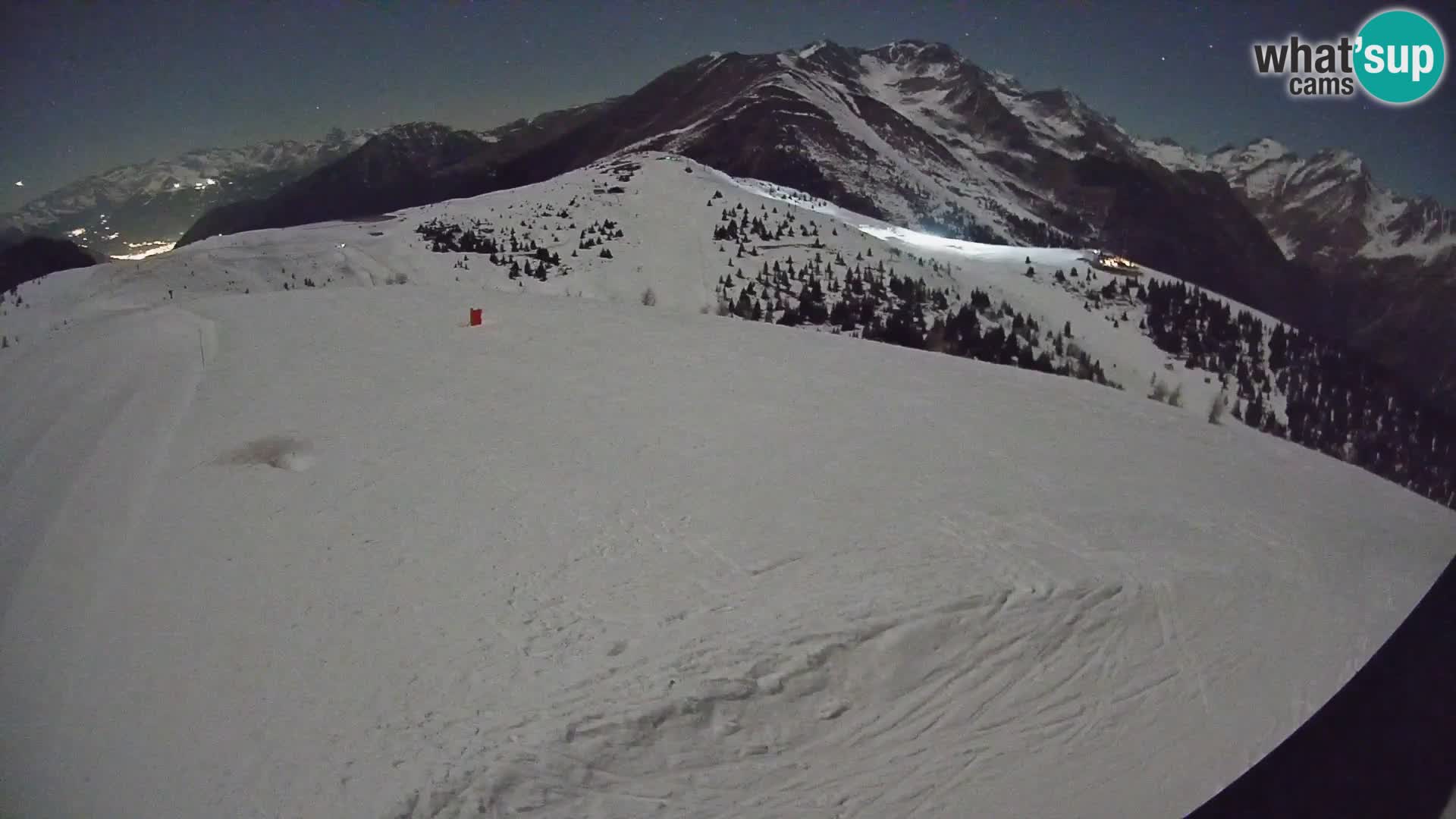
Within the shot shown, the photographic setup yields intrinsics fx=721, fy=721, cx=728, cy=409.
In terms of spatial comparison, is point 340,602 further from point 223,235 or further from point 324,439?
point 223,235

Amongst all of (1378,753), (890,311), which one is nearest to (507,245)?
(890,311)

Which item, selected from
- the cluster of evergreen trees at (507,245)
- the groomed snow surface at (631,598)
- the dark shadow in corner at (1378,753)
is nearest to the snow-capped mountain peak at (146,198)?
the groomed snow surface at (631,598)

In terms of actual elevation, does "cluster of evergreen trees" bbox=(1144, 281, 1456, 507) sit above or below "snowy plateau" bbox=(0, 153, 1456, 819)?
above

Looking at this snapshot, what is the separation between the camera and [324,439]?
20.2 feet

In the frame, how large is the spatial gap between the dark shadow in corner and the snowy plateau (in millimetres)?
844

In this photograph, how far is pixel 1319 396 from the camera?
19.2 feet

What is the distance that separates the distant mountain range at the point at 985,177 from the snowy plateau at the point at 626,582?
1.37 m

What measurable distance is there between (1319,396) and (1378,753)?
519cm

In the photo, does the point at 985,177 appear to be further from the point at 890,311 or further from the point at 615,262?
the point at 890,311

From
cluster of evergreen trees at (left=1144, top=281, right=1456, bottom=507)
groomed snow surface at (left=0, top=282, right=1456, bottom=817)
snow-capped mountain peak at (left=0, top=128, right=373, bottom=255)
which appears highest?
snow-capped mountain peak at (left=0, top=128, right=373, bottom=255)

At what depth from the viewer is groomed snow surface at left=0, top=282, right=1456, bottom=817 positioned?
3174 millimetres

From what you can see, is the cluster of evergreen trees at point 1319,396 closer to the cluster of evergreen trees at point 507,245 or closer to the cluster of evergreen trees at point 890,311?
the cluster of evergreen trees at point 890,311

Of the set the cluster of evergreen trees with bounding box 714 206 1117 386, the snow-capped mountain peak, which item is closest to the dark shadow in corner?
the snow-capped mountain peak

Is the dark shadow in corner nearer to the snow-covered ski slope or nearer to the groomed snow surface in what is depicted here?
the groomed snow surface
